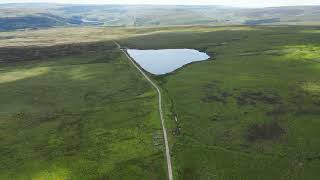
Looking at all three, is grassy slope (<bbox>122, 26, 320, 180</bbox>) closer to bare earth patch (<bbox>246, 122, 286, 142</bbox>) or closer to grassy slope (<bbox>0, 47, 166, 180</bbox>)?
bare earth patch (<bbox>246, 122, 286, 142</bbox>)

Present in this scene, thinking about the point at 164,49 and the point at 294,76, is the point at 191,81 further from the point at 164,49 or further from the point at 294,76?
the point at 164,49

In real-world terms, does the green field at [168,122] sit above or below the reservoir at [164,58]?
above

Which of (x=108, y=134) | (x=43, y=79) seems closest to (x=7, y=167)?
(x=108, y=134)

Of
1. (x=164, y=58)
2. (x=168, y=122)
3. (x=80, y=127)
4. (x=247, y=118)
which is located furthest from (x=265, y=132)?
(x=164, y=58)

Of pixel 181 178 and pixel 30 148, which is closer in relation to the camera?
pixel 181 178

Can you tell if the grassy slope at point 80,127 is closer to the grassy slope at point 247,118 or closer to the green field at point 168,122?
the green field at point 168,122

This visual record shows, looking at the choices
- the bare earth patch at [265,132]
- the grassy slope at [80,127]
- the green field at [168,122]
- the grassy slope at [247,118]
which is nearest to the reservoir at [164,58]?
the green field at [168,122]

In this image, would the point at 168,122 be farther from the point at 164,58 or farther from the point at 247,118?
the point at 164,58
